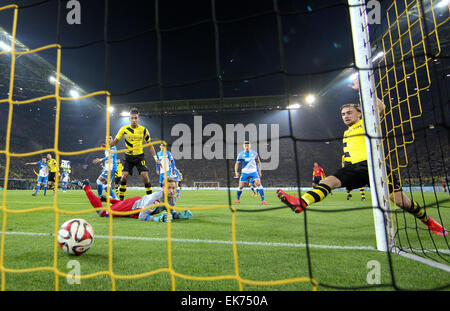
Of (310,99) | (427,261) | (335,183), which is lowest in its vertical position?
(427,261)

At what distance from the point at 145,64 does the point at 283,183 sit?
14781 millimetres

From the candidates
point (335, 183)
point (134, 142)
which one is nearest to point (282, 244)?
point (335, 183)

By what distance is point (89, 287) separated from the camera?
4.54 ft

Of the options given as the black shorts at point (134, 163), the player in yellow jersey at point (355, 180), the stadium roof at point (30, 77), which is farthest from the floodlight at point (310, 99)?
the player in yellow jersey at point (355, 180)

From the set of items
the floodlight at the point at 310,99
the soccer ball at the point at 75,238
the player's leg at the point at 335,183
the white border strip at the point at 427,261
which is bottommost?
the white border strip at the point at 427,261

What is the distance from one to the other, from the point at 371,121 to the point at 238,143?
6.99 ft

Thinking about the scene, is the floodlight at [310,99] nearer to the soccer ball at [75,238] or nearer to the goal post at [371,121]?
the goal post at [371,121]

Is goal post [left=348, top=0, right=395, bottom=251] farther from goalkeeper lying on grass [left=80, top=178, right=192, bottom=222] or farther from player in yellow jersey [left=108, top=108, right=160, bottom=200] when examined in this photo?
player in yellow jersey [left=108, top=108, right=160, bottom=200]

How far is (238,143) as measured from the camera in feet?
12.8

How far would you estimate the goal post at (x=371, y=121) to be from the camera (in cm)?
202

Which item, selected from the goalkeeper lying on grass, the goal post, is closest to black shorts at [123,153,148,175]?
the goalkeeper lying on grass

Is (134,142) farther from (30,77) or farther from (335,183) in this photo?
(30,77)

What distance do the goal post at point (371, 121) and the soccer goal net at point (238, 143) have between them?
0.01 meters
